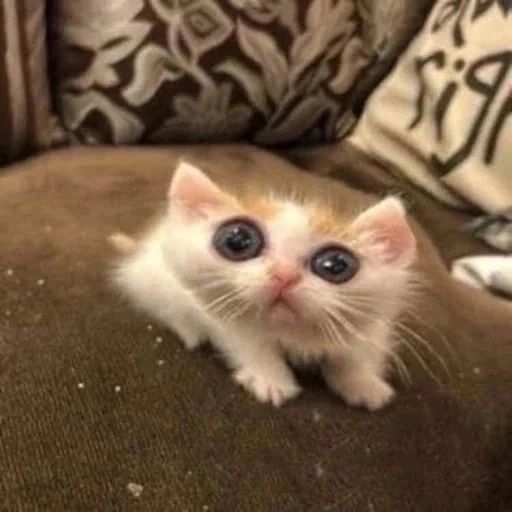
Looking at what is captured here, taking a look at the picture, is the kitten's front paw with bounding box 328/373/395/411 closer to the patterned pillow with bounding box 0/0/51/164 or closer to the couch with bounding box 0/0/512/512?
the couch with bounding box 0/0/512/512

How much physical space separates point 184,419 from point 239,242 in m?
0.12

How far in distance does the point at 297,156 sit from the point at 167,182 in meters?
0.28

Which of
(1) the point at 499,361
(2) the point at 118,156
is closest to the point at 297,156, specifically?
(2) the point at 118,156

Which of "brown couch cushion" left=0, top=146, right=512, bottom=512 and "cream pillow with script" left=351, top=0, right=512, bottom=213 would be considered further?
"cream pillow with script" left=351, top=0, right=512, bottom=213

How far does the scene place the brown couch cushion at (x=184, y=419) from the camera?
2.36ft

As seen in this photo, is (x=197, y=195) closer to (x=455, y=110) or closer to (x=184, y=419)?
(x=184, y=419)

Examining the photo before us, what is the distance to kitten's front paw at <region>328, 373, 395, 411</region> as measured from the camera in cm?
81

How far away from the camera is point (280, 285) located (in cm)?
73

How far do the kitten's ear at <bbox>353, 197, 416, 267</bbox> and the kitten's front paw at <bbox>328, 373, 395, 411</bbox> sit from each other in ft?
0.29

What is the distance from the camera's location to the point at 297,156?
1338mm

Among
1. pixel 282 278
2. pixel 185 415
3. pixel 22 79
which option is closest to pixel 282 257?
pixel 282 278

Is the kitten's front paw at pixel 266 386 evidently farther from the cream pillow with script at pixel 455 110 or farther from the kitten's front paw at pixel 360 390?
the cream pillow with script at pixel 455 110

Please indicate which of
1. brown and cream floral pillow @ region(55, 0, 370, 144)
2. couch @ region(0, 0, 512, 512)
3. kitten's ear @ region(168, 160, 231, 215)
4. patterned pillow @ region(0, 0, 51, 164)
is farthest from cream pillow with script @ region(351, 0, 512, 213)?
kitten's ear @ region(168, 160, 231, 215)

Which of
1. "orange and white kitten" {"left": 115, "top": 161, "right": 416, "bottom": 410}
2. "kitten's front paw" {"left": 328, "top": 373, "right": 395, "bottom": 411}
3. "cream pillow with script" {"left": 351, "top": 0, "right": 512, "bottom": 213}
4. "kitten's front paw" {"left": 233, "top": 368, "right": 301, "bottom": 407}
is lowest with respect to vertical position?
"cream pillow with script" {"left": 351, "top": 0, "right": 512, "bottom": 213}
